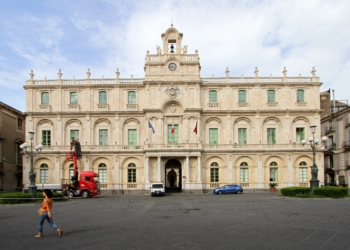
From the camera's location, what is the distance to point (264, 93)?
52.3 meters

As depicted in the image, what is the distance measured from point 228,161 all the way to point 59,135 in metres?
22.9

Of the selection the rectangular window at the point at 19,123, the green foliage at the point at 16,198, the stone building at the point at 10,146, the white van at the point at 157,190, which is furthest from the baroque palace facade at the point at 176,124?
the green foliage at the point at 16,198

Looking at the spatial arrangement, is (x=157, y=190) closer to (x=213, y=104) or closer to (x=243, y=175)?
(x=243, y=175)

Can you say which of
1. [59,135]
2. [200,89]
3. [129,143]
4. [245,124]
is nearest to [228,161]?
[245,124]

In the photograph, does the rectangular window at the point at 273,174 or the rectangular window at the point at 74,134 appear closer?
the rectangular window at the point at 273,174

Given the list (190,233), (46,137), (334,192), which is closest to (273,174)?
(334,192)

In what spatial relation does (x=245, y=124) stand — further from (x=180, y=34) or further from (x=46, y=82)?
(x=46, y=82)

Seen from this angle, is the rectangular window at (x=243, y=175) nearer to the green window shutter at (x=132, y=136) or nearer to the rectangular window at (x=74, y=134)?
the green window shutter at (x=132, y=136)

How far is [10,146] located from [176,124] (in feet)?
78.1

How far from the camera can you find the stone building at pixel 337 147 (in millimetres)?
54094

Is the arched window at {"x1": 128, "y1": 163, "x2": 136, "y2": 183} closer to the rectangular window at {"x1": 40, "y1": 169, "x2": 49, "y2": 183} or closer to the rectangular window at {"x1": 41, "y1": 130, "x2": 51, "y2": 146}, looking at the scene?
the rectangular window at {"x1": 40, "y1": 169, "x2": 49, "y2": 183}

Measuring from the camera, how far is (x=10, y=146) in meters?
53.9

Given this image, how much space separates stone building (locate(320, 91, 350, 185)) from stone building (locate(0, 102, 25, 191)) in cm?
4608

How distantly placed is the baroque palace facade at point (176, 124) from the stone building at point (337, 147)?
5891 millimetres
